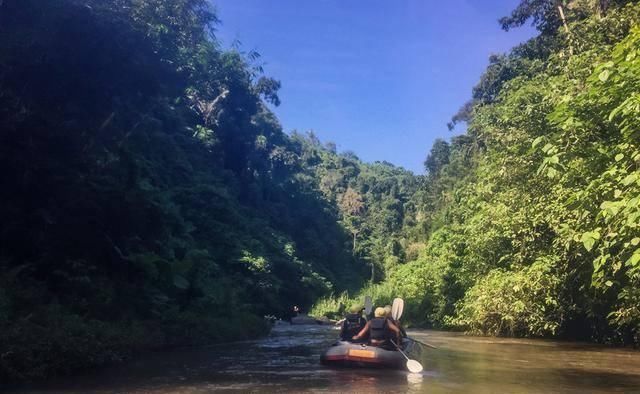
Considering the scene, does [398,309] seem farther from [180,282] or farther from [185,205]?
[185,205]

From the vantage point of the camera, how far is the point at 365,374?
11047 millimetres

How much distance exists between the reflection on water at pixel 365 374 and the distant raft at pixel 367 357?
174 mm

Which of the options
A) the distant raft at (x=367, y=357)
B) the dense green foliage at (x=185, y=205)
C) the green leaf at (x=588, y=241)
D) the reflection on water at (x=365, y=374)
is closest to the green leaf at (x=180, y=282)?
the dense green foliage at (x=185, y=205)

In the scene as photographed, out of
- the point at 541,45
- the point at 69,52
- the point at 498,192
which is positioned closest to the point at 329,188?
the point at 541,45

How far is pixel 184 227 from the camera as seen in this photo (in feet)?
70.9

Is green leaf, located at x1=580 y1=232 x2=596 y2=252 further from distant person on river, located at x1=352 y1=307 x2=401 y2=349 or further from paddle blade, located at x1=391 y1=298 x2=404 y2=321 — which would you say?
paddle blade, located at x1=391 y1=298 x2=404 y2=321

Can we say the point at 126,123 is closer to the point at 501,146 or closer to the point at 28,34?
the point at 28,34

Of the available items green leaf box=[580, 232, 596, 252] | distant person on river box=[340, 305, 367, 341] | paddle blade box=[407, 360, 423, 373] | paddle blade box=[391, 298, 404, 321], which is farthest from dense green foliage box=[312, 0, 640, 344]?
distant person on river box=[340, 305, 367, 341]

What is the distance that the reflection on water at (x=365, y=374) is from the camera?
30.5 feet

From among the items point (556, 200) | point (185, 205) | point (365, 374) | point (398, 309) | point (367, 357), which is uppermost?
point (185, 205)

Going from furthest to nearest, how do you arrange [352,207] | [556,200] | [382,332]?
[352,207], [556,200], [382,332]

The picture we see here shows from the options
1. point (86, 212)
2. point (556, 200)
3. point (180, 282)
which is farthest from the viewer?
point (180, 282)

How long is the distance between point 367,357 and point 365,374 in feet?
1.41

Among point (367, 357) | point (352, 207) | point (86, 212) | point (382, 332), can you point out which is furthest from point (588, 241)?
point (352, 207)
